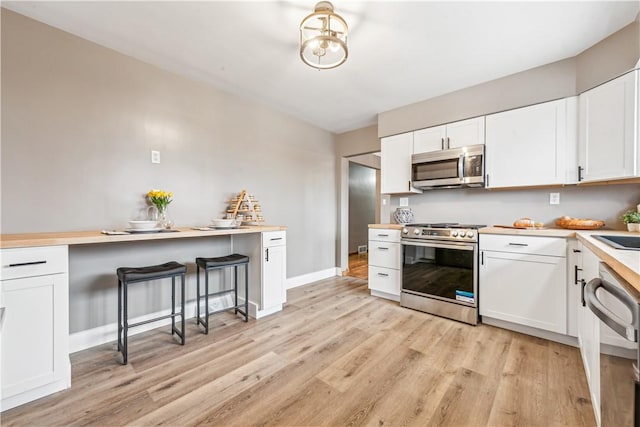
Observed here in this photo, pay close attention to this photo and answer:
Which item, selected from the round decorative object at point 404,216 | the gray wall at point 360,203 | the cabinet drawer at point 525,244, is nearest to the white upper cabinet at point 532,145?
the cabinet drawer at point 525,244

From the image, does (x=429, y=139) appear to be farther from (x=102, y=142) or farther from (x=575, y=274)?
(x=102, y=142)

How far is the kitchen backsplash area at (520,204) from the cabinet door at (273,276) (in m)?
1.78

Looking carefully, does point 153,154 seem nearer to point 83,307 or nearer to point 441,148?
point 83,307

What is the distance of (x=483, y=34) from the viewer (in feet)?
6.68

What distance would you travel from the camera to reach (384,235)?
10.7ft

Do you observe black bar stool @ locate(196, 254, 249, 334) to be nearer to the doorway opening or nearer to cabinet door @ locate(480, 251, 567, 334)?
cabinet door @ locate(480, 251, 567, 334)

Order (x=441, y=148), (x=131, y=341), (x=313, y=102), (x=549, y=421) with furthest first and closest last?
1. (x=313, y=102)
2. (x=441, y=148)
3. (x=131, y=341)
4. (x=549, y=421)

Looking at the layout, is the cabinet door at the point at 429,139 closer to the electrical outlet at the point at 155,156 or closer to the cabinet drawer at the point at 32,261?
the electrical outlet at the point at 155,156

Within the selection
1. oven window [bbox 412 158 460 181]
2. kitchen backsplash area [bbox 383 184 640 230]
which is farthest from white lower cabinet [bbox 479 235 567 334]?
oven window [bbox 412 158 460 181]

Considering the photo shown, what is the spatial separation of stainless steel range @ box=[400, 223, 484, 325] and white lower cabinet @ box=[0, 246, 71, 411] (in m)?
2.88

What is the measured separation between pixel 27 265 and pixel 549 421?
2926 millimetres

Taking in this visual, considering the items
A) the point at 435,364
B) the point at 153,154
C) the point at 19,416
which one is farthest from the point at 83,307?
the point at 435,364

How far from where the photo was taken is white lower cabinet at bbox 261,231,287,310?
2645 millimetres

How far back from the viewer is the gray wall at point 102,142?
186 centimetres
